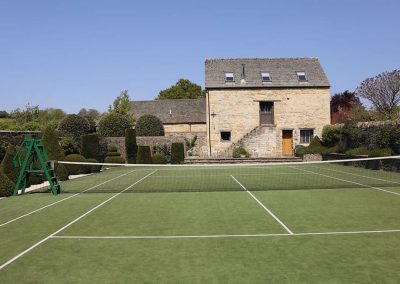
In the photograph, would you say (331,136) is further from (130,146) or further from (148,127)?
(148,127)

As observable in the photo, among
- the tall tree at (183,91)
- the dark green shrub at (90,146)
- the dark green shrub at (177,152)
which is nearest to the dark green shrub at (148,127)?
the dark green shrub at (177,152)

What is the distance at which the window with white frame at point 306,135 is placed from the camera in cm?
Answer: 3993

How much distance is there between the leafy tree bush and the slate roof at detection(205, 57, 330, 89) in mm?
11002

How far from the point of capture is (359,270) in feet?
21.1

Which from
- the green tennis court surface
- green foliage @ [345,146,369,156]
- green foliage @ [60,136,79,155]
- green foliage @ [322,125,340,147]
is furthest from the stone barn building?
the green tennis court surface

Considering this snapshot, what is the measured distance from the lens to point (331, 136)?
3509 cm

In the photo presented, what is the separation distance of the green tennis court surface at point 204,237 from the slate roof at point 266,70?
82.5ft

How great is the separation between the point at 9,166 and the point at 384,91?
40235 mm

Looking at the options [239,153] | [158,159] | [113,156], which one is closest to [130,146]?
[113,156]

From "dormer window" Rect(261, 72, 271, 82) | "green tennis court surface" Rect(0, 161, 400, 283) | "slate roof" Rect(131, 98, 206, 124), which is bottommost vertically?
"green tennis court surface" Rect(0, 161, 400, 283)

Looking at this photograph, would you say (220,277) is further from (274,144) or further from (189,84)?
(189,84)

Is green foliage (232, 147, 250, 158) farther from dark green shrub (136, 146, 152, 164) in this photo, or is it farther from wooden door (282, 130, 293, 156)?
dark green shrub (136, 146, 152, 164)

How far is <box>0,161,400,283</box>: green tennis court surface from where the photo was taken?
6.45 m

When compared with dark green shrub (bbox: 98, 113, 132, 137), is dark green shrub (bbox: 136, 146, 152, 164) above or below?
below
